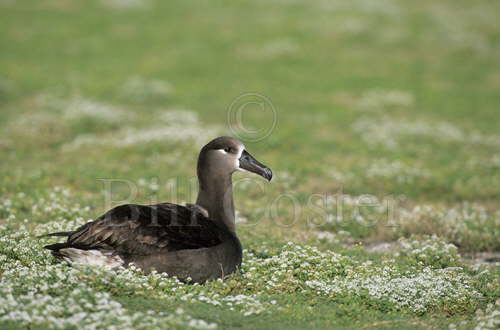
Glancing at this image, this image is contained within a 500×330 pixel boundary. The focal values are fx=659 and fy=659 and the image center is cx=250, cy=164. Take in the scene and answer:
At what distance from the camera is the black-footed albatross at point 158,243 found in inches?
347

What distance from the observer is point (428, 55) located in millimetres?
32781

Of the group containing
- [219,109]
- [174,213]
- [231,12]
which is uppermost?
[231,12]

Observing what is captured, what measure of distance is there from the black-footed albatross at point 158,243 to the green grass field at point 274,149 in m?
0.25

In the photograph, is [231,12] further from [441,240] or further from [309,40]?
[441,240]

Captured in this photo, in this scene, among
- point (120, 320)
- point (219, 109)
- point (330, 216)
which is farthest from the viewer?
point (219, 109)

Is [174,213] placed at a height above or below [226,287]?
above

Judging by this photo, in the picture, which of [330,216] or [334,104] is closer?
[330,216]

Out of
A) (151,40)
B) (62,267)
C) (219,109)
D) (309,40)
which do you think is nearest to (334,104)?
(219,109)

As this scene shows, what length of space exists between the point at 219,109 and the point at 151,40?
11.1 metres

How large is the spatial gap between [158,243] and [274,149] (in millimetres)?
10694

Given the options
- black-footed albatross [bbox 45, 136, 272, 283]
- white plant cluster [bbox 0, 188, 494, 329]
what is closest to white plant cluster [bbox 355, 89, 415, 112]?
white plant cluster [bbox 0, 188, 494, 329]
